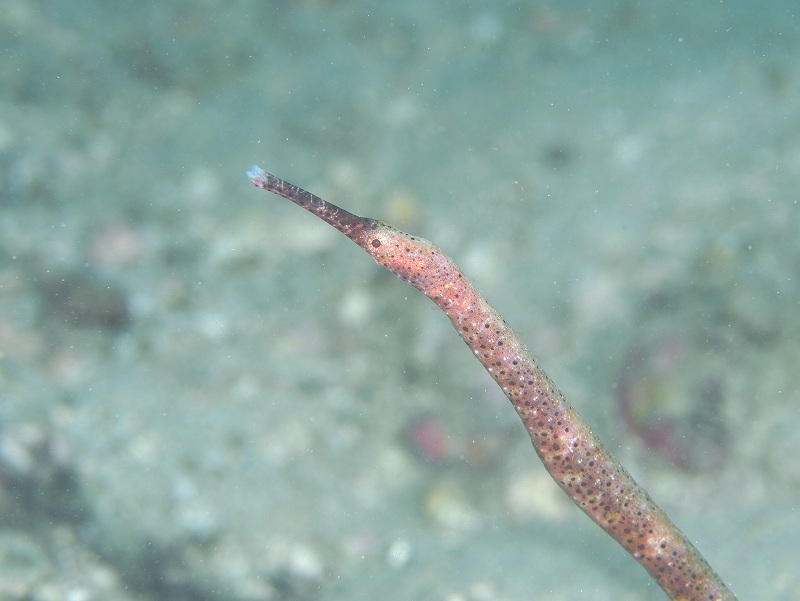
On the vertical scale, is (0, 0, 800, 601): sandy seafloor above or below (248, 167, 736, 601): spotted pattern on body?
above

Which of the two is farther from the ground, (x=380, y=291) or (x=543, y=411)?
(x=380, y=291)

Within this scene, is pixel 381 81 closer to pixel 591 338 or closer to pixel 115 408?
pixel 591 338

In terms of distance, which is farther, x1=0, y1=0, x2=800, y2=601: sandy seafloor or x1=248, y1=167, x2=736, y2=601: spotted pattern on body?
x1=0, y1=0, x2=800, y2=601: sandy seafloor

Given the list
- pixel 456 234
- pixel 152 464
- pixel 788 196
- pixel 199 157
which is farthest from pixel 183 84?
pixel 788 196

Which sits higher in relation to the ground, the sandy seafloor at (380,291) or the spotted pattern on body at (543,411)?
the sandy seafloor at (380,291)

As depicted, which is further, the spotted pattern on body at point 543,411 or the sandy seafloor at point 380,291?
the sandy seafloor at point 380,291
